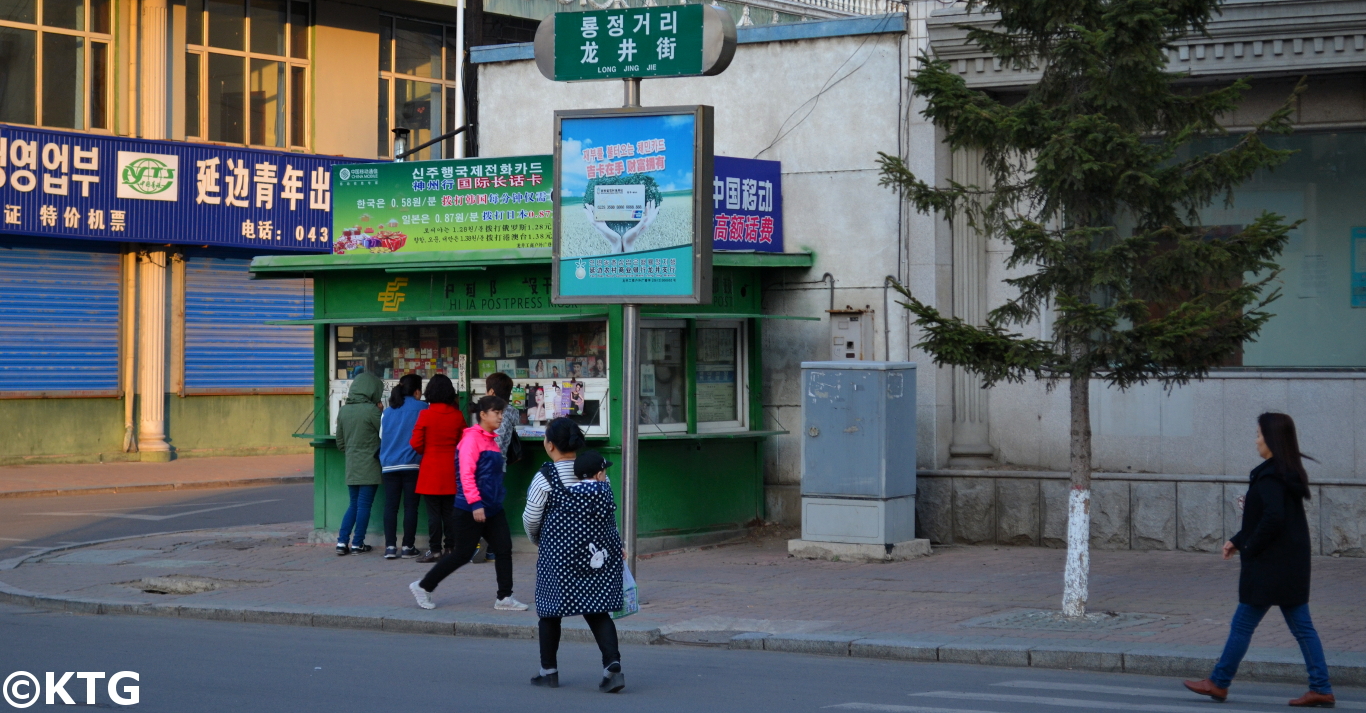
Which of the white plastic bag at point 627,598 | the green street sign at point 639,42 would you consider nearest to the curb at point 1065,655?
the white plastic bag at point 627,598

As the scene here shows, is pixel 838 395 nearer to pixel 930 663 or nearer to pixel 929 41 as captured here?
pixel 929 41

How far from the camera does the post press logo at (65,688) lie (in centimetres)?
738

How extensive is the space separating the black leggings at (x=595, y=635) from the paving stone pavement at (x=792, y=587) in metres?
1.90

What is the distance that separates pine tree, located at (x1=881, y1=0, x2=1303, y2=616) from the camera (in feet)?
31.2

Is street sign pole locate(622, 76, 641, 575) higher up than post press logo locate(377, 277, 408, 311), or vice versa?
post press logo locate(377, 277, 408, 311)

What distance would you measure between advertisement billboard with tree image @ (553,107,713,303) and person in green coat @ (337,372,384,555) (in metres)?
3.77

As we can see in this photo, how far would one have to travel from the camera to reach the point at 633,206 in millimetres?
10711

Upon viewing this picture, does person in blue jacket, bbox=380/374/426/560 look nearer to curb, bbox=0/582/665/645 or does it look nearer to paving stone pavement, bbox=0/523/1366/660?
paving stone pavement, bbox=0/523/1366/660

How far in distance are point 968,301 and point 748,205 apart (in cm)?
244

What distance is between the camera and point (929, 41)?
1418 centimetres

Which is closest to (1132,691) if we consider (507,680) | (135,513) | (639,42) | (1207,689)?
(1207,689)

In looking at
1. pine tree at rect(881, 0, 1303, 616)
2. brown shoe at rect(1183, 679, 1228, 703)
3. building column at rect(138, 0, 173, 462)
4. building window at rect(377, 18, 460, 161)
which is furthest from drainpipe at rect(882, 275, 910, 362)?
building window at rect(377, 18, 460, 161)

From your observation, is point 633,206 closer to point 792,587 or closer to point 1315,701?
point 792,587

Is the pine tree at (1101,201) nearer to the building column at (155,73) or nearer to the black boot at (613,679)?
the black boot at (613,679)
